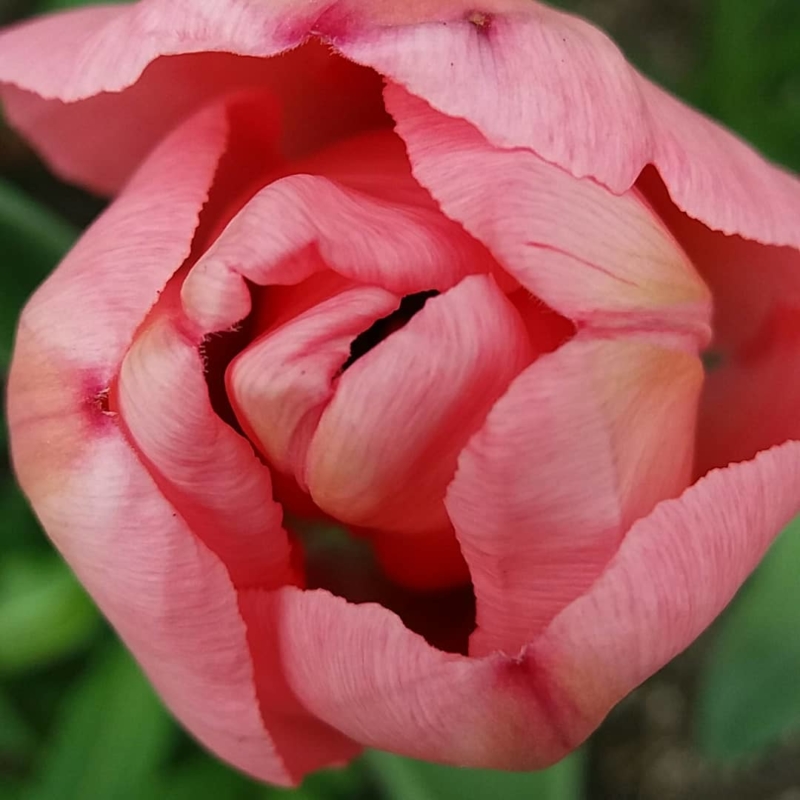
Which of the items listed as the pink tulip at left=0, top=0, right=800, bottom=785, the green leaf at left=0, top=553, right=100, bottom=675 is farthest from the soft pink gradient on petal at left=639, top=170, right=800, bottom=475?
the green leaf at left=0, top=553, right=100, bottom=675

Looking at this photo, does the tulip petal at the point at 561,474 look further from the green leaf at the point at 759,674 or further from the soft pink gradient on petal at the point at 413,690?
the green leaf at the point at 759,674

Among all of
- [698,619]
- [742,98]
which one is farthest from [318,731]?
[742,98]

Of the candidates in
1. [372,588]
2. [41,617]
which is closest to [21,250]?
[41,617]

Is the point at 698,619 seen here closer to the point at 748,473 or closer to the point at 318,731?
the point at 748,473

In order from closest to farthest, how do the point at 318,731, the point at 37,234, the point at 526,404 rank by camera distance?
1. the point at 526,404
2. the point at 318,731
3. the point at 37,234

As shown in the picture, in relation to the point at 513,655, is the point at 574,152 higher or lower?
higher
